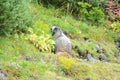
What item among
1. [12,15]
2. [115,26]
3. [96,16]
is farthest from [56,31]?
[115,26]

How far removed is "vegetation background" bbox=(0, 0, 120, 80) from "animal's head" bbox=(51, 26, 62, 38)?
166 millimetres

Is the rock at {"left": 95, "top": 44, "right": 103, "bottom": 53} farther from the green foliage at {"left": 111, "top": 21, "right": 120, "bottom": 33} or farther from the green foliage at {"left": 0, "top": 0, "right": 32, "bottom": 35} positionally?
the green foliage at {"left": 0, "top": 0, "right": 32, "bottom": 35}

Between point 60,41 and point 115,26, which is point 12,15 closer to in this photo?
point 60,41

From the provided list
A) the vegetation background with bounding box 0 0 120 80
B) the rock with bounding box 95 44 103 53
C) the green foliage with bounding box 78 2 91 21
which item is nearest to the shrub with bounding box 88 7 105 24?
the vegetation background with bounding box 0 0 120 80

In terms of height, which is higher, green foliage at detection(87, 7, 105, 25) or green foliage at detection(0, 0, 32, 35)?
green foliage at detection(0, 0, 32, 35)

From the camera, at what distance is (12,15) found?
10.8 metres

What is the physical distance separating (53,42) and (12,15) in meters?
2.49

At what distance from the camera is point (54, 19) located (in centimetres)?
1488

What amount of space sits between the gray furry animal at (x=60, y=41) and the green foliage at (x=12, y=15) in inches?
64.7

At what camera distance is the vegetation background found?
32.9 feet

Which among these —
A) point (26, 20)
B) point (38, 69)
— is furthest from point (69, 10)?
point (38, 69)

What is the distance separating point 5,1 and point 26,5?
4.02ft

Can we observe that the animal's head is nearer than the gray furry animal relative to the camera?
No

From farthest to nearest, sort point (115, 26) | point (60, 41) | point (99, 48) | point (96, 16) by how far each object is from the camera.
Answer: point (115, 26) < point (96, 16) < point (99, 48) < point (60, 41)
